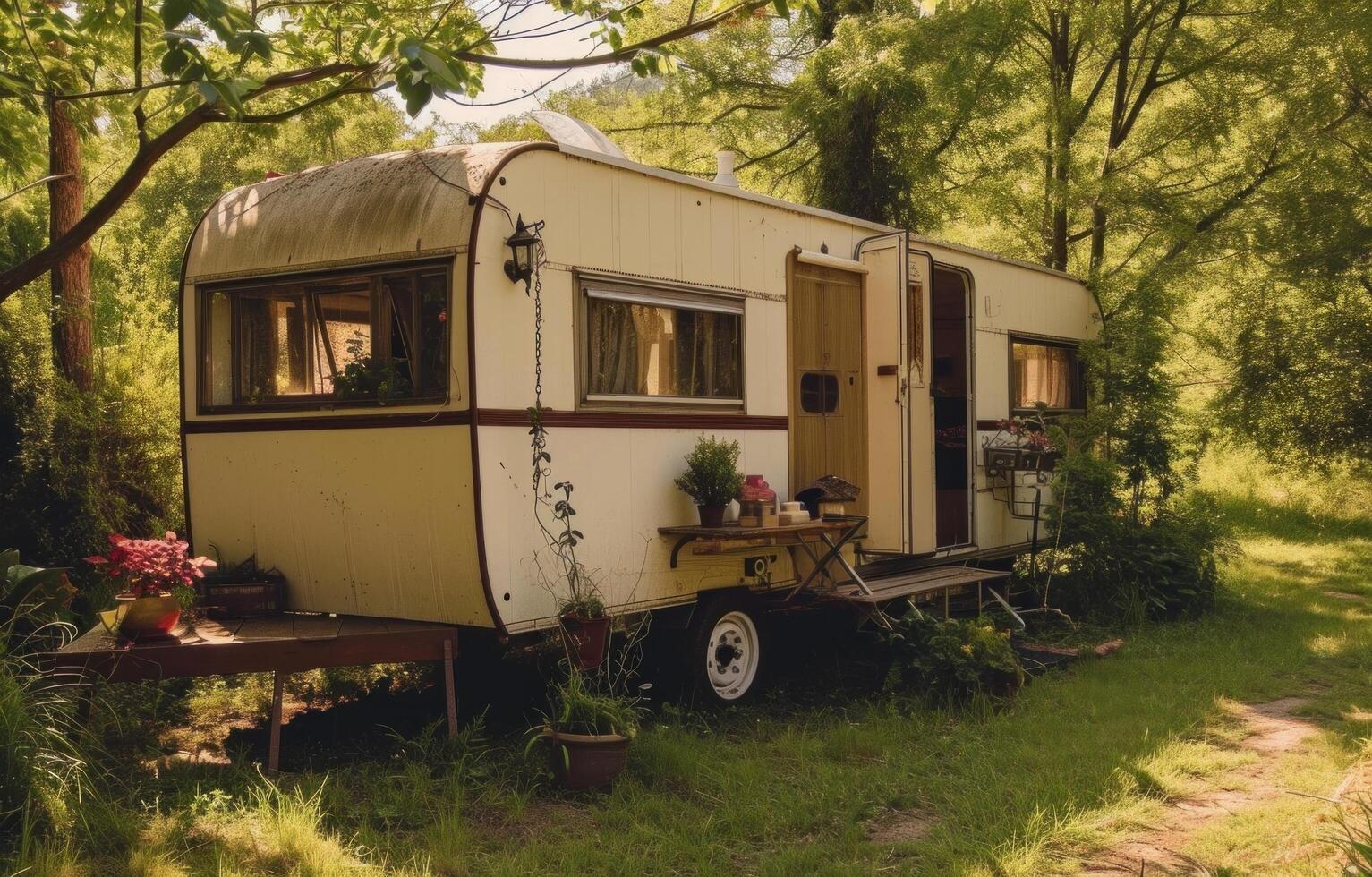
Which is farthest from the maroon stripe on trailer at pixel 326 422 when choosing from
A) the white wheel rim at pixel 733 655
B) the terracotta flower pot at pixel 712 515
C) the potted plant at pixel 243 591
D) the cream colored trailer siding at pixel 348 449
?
the white wheel rim at pixel 733 655

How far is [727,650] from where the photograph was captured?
7160 mm

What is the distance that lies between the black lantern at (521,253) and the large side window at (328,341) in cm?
31

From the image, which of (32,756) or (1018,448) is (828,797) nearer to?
(32,756)

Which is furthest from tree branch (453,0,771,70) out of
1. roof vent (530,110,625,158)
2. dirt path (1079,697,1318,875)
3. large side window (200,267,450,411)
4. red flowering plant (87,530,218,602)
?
dirt path (1079,697,1318,875)

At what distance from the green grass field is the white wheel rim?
0.21 metres

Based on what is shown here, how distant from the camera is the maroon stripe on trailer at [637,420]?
5.61 metres

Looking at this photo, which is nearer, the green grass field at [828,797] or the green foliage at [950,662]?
the green grass field at [828,797]

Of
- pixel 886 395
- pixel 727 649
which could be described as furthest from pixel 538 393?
pixel 886 395

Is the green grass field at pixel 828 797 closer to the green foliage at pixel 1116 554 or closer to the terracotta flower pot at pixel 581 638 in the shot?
the terracotta flower pot at pixel 581 638

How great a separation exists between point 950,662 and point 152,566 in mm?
4280

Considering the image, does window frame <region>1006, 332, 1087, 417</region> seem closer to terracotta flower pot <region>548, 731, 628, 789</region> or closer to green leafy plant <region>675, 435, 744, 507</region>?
green leafy plant <region>675, 435, 744, 507</region>

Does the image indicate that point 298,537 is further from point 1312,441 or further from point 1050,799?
point 1312,441

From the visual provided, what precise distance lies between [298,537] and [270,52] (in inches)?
102

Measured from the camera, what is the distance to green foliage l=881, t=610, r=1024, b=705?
22.6 ft
